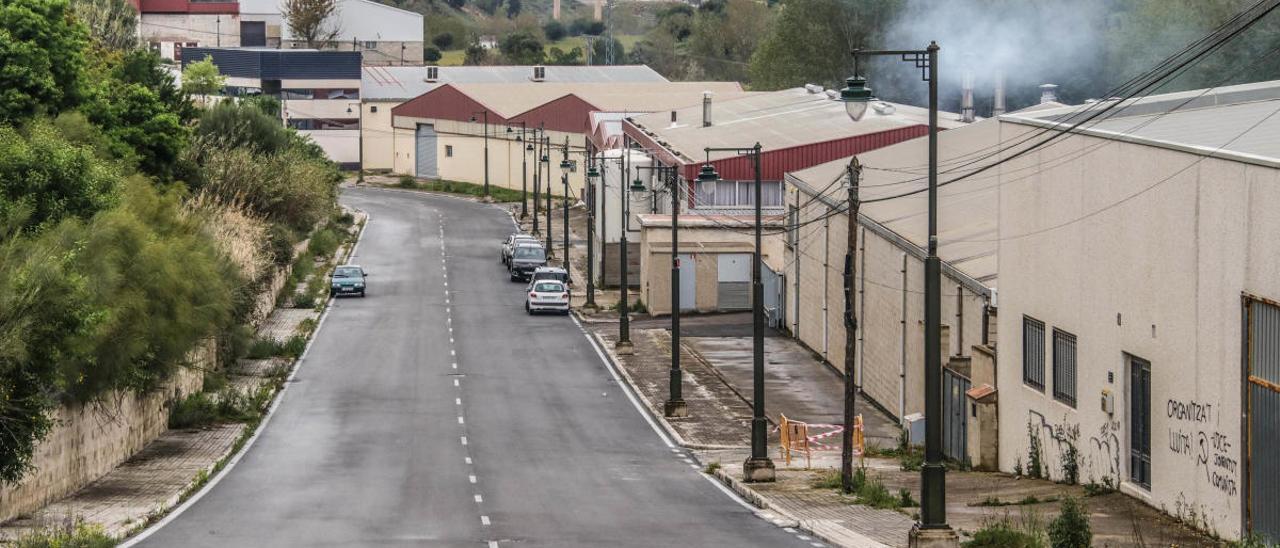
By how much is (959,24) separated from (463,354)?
22612 mm

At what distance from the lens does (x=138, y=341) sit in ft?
121

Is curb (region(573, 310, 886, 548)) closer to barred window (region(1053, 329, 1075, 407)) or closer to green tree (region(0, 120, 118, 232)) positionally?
barred window (region(1053, 329, 1075, 407))

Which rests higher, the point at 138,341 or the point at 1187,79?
the point at 1187,79

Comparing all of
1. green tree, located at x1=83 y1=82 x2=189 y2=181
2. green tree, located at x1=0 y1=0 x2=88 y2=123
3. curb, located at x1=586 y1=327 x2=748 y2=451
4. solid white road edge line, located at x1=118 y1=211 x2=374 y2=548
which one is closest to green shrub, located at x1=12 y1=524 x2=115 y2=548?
solid white road edge line, located at x1=118 y1=211 x2=374 y2=548

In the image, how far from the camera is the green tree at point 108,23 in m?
92.7

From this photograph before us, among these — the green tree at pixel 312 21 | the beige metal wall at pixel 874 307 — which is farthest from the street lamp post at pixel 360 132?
the beige metal wall at pixel 874 307

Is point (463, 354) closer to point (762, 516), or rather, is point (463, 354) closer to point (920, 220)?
point (920, 220)

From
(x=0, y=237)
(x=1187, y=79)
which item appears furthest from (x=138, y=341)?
(x=1187, y=79)

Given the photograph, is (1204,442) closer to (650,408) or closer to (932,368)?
(932,368)

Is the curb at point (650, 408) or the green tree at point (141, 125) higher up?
the green tree at point (141, 125)

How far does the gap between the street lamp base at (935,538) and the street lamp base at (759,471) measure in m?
11.6

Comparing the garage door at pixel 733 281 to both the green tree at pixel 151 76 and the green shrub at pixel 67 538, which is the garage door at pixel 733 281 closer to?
the green tree at pixel 151 76

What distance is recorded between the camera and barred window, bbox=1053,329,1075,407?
31812mm

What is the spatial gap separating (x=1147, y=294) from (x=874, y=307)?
72.1ft
